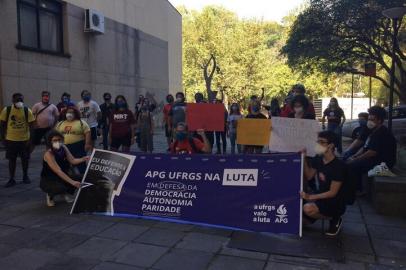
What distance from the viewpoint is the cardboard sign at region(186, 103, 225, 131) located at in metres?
7.35

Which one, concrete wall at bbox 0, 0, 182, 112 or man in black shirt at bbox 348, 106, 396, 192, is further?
concrete wall at bbox 0, 0, 182, 112

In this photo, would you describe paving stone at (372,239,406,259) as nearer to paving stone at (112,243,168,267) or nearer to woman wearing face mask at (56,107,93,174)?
paving stone at (112,243,168,267)

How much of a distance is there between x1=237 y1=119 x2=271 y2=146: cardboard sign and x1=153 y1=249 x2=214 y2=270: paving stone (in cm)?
278

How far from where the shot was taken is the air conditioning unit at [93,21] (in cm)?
1523

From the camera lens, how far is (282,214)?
477 centimetres

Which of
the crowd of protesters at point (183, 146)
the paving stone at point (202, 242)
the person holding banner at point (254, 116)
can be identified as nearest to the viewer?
the paving stone at point (202, 242)

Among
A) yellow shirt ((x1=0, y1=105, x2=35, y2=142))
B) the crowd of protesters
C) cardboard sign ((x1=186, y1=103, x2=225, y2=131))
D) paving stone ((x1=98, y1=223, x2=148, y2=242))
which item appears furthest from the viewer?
yellow shirt ((x1=0, y1=105, x2=35, y2=142))

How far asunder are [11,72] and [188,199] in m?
9.08

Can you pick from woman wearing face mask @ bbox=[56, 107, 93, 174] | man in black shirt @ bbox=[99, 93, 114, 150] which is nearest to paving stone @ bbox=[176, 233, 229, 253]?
woman wearing face mask @ bbox=[56, 107, 93, 174]

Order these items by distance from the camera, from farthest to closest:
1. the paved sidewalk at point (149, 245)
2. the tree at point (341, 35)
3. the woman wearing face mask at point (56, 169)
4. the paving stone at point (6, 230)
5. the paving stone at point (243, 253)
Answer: the tree at point (341, 35), the woman wearing face mask at point (56, 169), the paving stone at point (6, 230), the paving stone at point (243, 253), the paved sidewalk at point (149, 245)

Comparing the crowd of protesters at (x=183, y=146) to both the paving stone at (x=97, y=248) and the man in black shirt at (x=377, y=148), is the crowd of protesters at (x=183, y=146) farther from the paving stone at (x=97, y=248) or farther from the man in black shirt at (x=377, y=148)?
the paving stone at (x=97, y=248)

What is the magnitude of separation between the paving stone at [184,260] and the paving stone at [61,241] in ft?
3.59

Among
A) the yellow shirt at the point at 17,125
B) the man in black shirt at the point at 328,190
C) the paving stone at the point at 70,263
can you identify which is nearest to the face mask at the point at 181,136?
the man in black shirt at the point at 328,190

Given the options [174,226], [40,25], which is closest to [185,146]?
[174,226]
